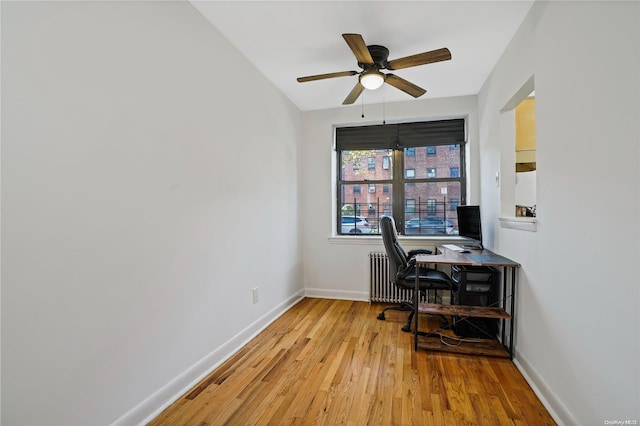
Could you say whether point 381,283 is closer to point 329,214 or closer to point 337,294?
point 337,294

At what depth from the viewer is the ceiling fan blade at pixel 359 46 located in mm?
1913

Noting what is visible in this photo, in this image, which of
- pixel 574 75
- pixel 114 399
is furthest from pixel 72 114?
pixel 574 75

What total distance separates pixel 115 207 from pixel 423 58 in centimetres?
228

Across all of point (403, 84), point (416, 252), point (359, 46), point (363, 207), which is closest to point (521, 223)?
point (416, 252)

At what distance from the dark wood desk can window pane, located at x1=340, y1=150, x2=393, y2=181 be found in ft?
5.70

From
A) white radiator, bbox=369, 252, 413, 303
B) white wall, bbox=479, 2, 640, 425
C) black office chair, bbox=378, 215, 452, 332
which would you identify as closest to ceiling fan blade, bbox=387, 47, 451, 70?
white wall, bbox=479, 2, 640, 425

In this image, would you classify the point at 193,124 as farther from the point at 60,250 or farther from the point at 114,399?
the point at 114,399

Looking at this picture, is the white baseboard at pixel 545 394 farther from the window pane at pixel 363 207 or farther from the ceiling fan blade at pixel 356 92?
the ceiling fan blade at pixel 356 92

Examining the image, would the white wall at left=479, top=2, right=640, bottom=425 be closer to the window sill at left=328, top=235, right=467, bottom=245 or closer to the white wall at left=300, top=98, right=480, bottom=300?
the window sill at left=328, top=235, right=467, bottom=245

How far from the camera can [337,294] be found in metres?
4.05

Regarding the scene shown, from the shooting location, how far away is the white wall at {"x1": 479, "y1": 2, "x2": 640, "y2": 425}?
116 centimetres

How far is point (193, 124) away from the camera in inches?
80.7

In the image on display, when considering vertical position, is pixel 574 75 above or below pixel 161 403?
above

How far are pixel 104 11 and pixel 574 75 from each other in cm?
243
